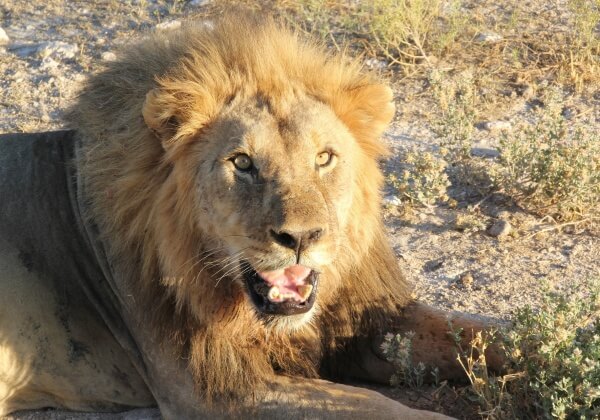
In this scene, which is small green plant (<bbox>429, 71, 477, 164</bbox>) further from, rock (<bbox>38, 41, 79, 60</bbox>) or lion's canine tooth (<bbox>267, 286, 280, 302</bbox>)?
rock (<bbox>38, 41, 79, 60</bbox>)

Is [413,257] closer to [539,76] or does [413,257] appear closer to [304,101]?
[304,101]

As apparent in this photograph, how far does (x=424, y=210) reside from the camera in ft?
18.8

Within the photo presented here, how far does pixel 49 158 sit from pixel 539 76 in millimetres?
4058

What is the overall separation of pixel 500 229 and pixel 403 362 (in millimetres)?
1723

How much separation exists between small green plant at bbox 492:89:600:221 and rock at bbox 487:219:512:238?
25 cm

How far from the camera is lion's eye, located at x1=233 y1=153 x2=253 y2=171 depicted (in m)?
3.50

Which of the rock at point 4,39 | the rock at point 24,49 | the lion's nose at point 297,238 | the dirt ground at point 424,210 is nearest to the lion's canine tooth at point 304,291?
the lion's nose at point 297,238

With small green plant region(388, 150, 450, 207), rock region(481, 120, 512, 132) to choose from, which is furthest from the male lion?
rock region(481, 120, 512, 132)

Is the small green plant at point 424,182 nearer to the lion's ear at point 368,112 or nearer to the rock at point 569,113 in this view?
the rock at point 569,113

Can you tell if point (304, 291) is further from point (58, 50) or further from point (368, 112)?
point (58, 50)

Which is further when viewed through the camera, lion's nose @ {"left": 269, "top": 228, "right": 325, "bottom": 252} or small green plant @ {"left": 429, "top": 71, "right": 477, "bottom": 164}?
small green plant @ {"left": 429, "top": 71, "right": 477, "bottom": 164}

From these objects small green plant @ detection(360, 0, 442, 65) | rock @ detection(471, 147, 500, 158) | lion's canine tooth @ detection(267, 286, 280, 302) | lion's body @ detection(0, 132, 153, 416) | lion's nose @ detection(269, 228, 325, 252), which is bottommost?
lion's body @ detection(0, 132, 153, 416)

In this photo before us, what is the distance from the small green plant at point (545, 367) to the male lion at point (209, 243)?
1.00ft

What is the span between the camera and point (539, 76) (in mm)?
6988
